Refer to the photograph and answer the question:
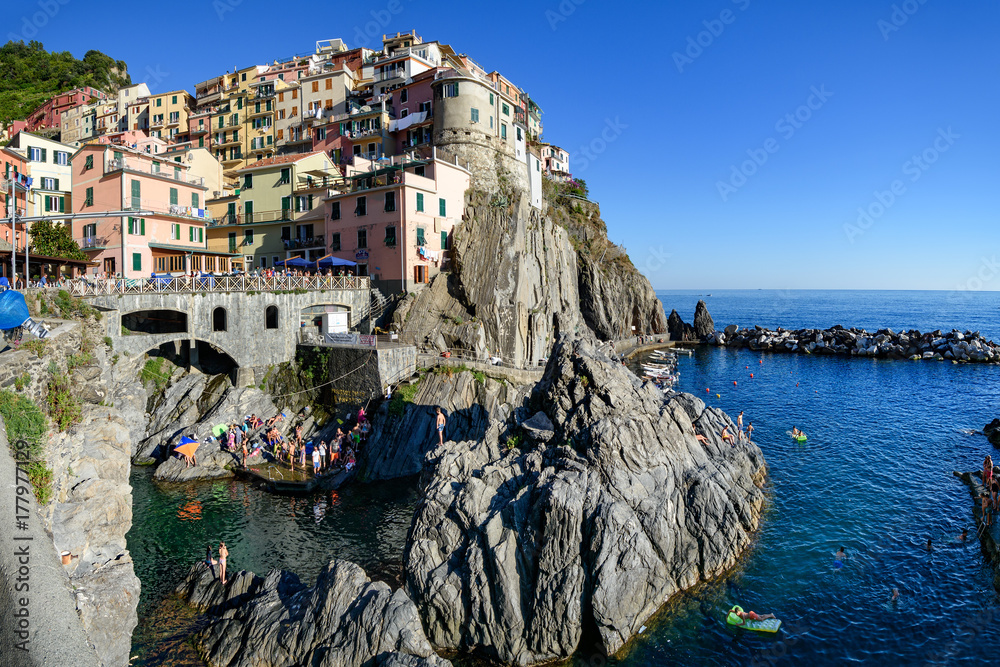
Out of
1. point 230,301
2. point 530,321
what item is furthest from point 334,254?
point 530,321

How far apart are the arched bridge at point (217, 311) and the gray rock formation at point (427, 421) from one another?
11.8 m

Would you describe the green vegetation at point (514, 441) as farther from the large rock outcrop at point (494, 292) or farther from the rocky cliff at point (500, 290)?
the large rock outcrop at point (494, 292)

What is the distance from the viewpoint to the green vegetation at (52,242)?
137 ft

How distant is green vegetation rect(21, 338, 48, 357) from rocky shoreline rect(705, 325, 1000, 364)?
294 feet

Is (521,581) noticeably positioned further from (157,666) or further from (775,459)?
(775,459)

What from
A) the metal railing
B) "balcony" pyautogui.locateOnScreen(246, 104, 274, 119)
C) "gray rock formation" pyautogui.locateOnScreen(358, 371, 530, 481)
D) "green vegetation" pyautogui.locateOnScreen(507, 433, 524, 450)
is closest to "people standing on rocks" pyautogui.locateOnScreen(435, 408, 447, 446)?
"gray rock formation" pyautogui.locateOnScreen(358, 371, 530, 481)

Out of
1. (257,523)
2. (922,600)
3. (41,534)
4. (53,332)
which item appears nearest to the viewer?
(41,534)

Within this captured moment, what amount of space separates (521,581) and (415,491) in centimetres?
1380

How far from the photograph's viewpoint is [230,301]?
4078cm

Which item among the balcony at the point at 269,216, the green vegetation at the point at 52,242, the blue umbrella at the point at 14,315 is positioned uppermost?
the balcony at the point at 269,216

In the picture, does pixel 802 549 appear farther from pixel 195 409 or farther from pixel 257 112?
pixel 257 112

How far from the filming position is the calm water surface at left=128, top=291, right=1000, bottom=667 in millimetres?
19219

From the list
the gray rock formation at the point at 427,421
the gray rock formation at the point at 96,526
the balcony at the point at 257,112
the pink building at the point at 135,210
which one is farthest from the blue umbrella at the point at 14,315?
the balcony at the point at 257,112

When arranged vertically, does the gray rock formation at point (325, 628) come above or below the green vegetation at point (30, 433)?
below
